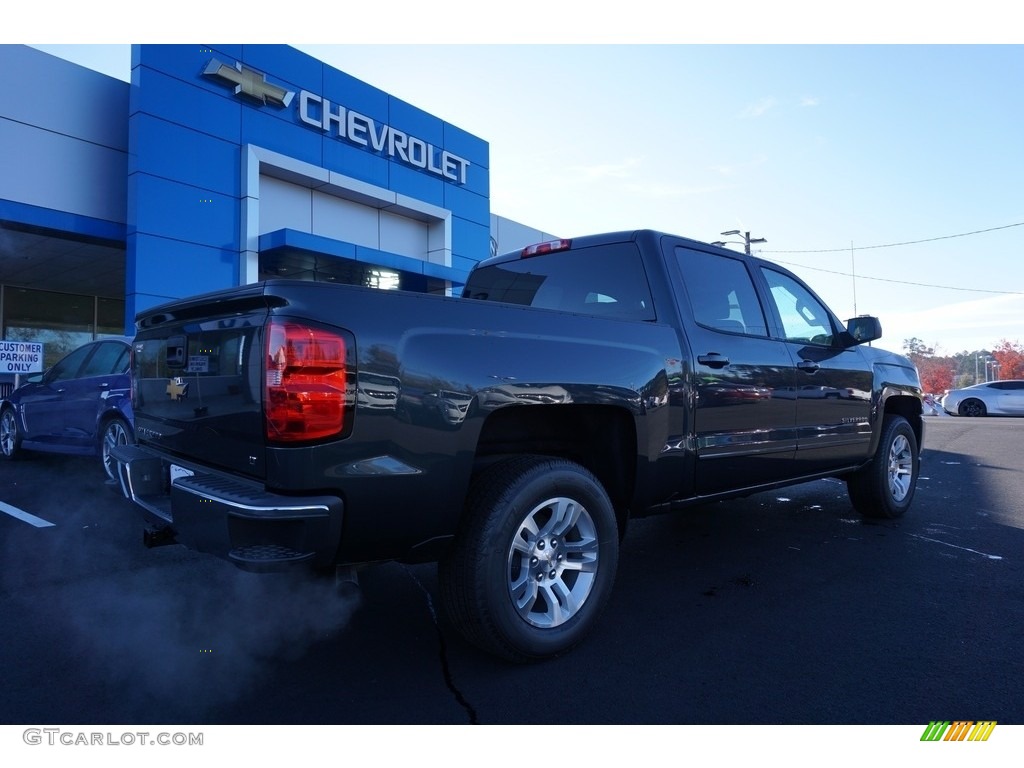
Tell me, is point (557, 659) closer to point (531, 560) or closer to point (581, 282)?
point (531, 560)

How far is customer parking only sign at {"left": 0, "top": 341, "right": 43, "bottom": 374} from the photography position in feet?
34.4

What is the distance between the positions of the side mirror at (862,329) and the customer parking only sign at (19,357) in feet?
38.5

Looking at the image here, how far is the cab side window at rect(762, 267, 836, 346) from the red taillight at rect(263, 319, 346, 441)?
3.13 m

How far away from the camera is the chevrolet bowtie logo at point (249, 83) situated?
12.5 metres

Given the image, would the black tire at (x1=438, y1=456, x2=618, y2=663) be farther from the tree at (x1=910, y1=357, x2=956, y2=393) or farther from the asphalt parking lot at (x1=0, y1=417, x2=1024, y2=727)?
the tree at (x1=910, y1=357, x2=956, y2=393)

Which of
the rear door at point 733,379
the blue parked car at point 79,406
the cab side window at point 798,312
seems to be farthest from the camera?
the blue parked car at point 79,406

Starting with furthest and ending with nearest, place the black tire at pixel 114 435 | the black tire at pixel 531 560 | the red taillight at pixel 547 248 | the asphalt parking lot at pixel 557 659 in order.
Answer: the black tire at pixel 114 435
the red taillight at pixel 547 248
the black tire at pixel 531 560
the asphalt parking lot at pixel 557 659

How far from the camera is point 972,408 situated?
890 inches

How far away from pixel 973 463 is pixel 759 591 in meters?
7.28

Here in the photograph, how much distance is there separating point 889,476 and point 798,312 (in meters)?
1.75

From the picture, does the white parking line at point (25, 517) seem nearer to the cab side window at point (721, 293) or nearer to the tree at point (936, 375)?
the cab side window at point (721, 293)

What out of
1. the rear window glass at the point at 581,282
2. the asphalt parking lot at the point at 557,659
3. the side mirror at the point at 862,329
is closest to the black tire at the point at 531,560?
the asphalt parking lot at the point at 557,659

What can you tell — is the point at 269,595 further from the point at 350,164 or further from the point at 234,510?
the point at 350,164

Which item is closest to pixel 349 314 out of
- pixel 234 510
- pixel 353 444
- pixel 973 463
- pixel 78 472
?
pixel 353 444
